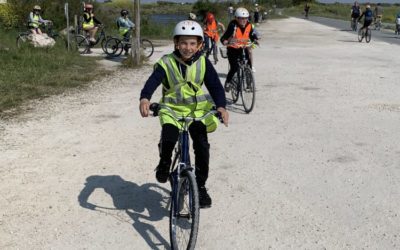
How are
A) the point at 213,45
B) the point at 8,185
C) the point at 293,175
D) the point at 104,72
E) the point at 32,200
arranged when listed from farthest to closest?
the point at 213,45 → the point at 104,72 → the point at 293,175 → the point at 8,185 → the point at 32,200

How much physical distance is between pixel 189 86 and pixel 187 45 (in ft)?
1.10

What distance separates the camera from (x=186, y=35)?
374 cm

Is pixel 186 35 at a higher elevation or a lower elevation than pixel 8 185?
higher

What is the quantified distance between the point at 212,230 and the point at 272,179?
1.43m

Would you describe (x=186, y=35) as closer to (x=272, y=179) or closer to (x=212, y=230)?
(x=212, y=230)

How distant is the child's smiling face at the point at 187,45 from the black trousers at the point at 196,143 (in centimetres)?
58

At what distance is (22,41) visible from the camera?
16953 millimetres

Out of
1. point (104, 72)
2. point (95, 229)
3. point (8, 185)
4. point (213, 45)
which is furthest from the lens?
point (213, 45)

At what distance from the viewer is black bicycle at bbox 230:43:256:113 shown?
27.5 ft

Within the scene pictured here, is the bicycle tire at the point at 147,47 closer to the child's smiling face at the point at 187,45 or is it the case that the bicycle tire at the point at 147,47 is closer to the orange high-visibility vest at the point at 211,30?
the orange high-visibility vest at the point at 211,30

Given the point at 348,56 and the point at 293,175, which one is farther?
the point at 348,56

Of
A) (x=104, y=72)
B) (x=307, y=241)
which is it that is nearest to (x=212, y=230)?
(x=307, y=241)

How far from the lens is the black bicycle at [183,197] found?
3412 mm

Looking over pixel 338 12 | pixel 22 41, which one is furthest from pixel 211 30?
pixel 338 12
